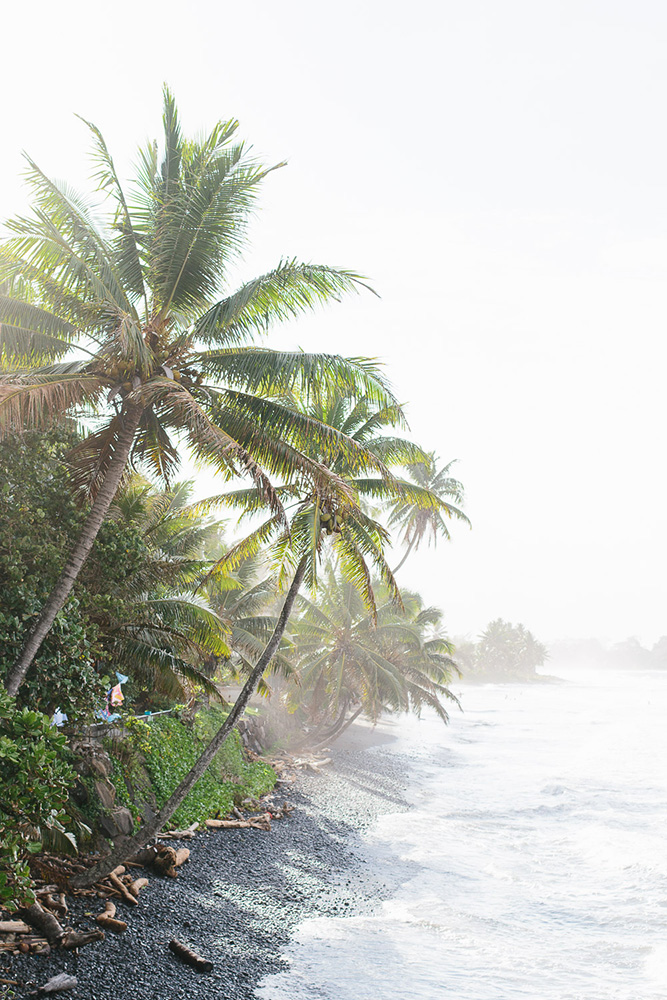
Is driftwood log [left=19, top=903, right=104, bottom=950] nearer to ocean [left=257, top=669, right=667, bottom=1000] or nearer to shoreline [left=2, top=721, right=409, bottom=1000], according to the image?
shoreline [left=2, top=721, right=409, bottom=1000]

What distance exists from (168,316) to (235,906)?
11.1 m

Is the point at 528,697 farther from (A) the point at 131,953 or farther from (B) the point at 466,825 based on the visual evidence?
(A) the point at 131,953

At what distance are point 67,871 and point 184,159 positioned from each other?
12.4 m

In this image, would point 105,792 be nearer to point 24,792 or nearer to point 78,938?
point 78,938

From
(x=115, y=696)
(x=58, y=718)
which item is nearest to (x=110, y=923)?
(x=58, y=718)

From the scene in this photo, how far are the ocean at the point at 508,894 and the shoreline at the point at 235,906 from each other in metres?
0.51

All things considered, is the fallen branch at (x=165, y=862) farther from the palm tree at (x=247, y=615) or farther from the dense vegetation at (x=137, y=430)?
the palm tree at (x=247, y=615)

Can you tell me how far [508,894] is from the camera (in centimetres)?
1486

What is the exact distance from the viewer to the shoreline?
25.8 ft

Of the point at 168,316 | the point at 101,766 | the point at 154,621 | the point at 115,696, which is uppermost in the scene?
the point at 168,316

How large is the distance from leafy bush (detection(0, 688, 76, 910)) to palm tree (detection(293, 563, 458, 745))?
64.3ft

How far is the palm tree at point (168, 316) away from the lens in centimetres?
954

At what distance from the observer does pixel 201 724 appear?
18406 mm

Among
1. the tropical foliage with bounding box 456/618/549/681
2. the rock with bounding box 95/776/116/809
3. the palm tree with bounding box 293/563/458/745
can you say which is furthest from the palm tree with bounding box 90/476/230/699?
the tropical foliage with bounding box 456/618/549/681
